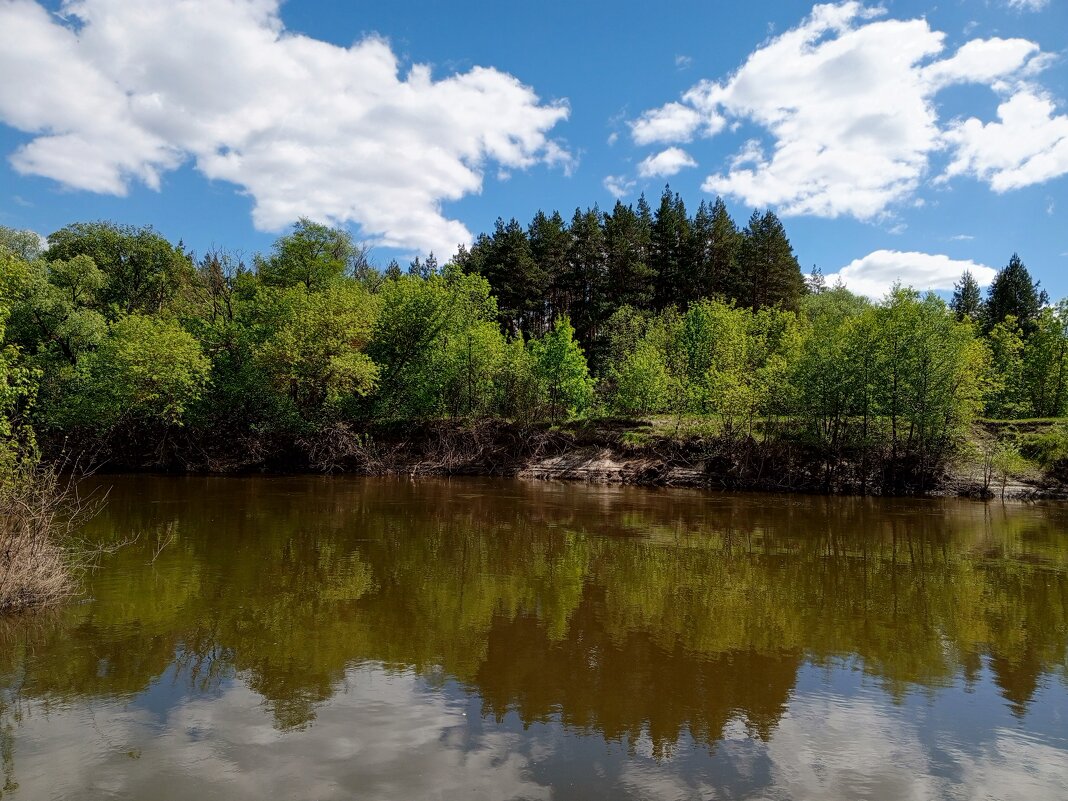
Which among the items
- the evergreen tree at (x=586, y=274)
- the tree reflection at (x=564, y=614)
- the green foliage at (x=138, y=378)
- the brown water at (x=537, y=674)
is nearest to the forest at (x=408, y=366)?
the green foliage at (x=138, y=378)

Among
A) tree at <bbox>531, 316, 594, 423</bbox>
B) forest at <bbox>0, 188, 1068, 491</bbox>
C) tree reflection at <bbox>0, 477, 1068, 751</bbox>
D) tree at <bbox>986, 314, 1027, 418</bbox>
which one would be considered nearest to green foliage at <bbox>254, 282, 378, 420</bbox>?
forest at <bbox>0, 188, 1068, 491</bbox>

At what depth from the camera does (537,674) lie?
7.96 metres

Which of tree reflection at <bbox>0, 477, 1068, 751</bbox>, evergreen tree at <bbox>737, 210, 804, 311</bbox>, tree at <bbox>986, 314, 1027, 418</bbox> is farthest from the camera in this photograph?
evergreen tree at <bbox>737, 210, 804, 311</bbox>

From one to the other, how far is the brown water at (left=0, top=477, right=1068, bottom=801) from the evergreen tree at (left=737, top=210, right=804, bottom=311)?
44883 mm

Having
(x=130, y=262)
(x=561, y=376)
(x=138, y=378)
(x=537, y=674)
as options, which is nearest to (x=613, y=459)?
(x=561, y=376)

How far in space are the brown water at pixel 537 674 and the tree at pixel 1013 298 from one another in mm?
61470

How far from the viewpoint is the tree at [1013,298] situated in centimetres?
6412

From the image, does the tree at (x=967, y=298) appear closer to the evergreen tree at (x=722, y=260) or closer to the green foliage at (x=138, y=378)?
the evergreen tree at (x=722, y=260)

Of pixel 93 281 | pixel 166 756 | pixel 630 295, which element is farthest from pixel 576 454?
pixel 93 281

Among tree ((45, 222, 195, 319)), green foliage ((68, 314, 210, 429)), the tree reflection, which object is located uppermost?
tree ((45, 222, 195, 319))

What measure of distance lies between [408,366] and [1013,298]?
2540 inches

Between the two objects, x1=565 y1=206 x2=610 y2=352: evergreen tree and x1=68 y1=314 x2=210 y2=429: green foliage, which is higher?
x1=565 y1=206 x2=610 y2=352: evergreen tree

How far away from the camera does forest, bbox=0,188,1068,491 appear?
31.3m

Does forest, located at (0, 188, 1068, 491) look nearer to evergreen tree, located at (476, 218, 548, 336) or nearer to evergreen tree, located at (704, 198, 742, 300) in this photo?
evergreen tree, located at (704, 198, 742, 300)
